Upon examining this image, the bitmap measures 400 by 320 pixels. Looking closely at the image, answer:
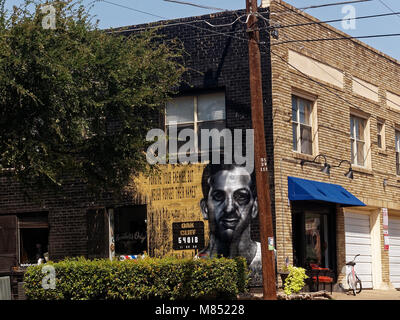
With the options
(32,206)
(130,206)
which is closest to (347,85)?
(130,206)

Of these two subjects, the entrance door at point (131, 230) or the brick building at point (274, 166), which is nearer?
the brick building at point (274, 166)

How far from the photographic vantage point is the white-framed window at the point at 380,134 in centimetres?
2900

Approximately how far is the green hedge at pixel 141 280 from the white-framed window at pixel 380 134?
1104 cm

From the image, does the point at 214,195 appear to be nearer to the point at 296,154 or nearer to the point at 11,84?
the point at 296,154

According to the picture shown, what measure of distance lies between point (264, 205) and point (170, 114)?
6322 mm

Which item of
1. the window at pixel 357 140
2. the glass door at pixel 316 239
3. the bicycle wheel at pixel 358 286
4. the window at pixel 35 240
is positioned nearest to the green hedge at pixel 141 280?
the glass door at pixel 316 239

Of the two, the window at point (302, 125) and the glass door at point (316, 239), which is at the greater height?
the window at point (302, 125)

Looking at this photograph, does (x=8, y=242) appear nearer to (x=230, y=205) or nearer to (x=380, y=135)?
(x=230, y=205)

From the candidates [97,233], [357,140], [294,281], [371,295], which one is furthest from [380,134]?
[97,233]

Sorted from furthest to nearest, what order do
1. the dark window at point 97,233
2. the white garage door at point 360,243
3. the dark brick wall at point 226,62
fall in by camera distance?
the white garage door at point 360,243, the dark window at point 97,233, the dark brick wall at point 226,62

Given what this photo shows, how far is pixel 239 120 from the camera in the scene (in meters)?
23.0

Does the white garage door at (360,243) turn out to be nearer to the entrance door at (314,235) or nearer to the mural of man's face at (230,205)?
the entrance door at (314,235)

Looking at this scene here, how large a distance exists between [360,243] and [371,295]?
9.49 feet

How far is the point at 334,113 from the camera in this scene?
84.7 feet
